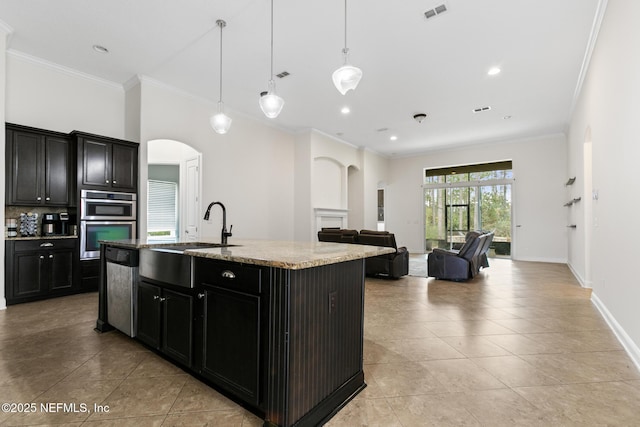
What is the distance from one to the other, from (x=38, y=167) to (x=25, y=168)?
13 cm

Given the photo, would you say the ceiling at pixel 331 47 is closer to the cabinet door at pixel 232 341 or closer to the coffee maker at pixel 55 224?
the coffee maker at pixel 55 224

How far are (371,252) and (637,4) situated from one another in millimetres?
2755

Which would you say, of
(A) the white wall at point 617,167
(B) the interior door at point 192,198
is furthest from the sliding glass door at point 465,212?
(B) the interior door at point 192,198

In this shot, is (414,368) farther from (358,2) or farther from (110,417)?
(358,2)

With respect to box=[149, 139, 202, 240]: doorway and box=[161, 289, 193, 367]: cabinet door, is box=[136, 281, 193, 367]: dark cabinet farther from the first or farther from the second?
box=[149, 139, 202, 240]: doorway

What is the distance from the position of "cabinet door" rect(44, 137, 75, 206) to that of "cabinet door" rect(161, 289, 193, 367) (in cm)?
325

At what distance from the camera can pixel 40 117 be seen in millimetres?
4336

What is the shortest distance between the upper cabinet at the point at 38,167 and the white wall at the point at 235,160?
0.94 metres

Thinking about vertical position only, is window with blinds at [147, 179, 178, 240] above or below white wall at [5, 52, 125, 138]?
below

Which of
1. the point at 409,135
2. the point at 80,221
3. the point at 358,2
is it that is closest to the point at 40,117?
the point at 80,221

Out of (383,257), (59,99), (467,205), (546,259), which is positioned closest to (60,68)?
(59,99)

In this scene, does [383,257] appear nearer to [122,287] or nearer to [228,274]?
[122,287]

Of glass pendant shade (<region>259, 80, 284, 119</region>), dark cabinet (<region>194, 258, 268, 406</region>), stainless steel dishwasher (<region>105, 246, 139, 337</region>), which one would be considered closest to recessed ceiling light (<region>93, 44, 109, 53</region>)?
glass pendant shade (<region>259, 80, 284, 119</region>)

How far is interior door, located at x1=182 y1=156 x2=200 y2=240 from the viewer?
5668mm
